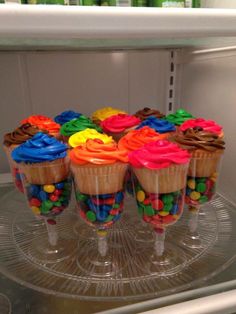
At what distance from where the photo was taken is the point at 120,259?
0.64 metres

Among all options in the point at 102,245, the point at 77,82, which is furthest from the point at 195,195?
the point at 77,82

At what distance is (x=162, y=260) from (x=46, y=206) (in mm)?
272

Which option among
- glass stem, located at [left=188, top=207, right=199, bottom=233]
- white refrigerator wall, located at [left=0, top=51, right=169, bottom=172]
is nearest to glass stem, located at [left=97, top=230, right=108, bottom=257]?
glass stem, located at [left=188, top=207, right=199, bottom=233]

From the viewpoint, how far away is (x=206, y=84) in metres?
0.89

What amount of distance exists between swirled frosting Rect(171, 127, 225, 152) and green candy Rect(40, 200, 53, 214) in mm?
301

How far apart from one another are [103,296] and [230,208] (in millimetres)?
453

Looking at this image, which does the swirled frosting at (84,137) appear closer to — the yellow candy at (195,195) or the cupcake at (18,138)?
the cupcake at (18,138)

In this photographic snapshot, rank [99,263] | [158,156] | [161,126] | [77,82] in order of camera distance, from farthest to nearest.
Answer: [77,82] → [161,126] → [99,263] → [158,156]

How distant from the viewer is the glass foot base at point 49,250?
65 centimetres

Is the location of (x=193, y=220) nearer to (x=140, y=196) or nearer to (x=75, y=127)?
(x=140, y=196)

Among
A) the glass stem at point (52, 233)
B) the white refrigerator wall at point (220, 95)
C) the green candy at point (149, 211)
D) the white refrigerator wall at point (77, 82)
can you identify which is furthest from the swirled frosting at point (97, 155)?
the white refrigerator wall at point (77, 82)

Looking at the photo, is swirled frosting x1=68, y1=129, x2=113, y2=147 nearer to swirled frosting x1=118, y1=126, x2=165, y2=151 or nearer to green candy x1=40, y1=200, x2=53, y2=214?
swirled frosting x1=118, y1=126, x2=165, y2=151

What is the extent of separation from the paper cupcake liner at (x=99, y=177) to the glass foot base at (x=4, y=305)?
0.79 feet

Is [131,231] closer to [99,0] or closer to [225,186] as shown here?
[225,186]
